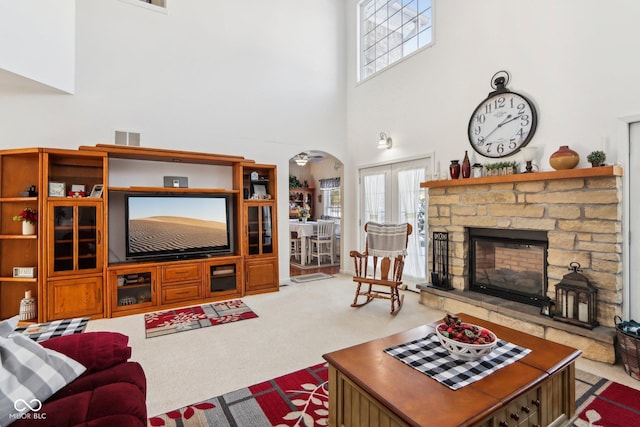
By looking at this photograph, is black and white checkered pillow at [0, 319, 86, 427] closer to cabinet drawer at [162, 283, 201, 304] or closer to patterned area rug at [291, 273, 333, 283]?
cabinet drawer at [162, 283, 201, 304]

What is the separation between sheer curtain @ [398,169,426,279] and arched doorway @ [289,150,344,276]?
2.44 m

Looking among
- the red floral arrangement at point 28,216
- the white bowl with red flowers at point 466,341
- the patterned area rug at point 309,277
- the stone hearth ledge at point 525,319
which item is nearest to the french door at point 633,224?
the stone hearth ledge at point 525,319

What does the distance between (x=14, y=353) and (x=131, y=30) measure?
444 cm

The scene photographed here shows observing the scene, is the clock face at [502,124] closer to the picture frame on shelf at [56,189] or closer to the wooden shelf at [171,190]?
the wooden shelf at [171,190]

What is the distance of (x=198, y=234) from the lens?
4371 millimetres

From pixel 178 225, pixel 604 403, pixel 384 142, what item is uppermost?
pixel 384 142

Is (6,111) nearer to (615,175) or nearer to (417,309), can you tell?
(417,309)

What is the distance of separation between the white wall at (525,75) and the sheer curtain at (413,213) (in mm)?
381

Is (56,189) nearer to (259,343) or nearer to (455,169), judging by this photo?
(259,343)

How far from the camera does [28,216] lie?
3.45 metres

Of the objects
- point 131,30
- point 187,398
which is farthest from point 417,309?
point 131,30

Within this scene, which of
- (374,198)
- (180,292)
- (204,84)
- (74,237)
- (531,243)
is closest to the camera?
(531,243)

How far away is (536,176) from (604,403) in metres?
1.91

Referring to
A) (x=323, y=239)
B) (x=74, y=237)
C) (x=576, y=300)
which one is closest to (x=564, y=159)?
(x=576, y=300)
